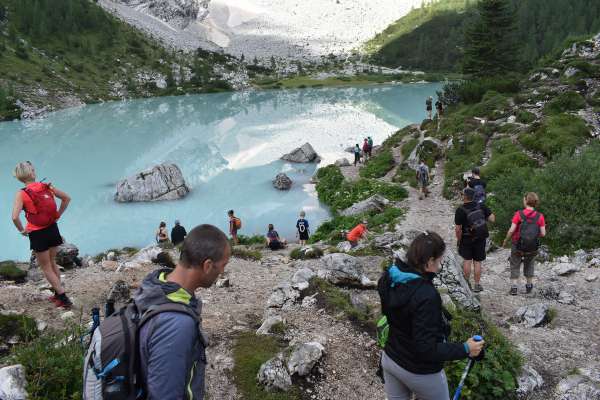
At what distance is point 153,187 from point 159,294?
25.8 m

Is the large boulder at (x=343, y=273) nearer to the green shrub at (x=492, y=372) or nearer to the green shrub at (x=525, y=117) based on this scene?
the green shrub at (x=492, y=372)

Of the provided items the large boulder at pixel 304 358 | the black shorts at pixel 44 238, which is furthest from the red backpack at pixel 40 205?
the large boulder at pixel 304 358

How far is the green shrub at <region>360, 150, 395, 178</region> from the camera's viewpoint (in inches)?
1156

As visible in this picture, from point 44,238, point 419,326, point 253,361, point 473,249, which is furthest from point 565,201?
point 44,238

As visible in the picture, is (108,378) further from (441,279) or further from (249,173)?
(249,173)

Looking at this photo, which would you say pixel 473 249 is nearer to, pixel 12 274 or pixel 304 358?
pixel 304 358

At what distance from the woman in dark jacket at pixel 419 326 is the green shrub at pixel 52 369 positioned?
3.47m

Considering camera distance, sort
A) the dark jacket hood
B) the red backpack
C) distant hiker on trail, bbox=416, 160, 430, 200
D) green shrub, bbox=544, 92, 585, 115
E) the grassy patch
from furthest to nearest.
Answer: green shrub, bbox=544, 92, 585, 115
distant hiker on trail, bbox=416, 160, 430, 200
the grassy patch
the red backpack
the dark jacket hood

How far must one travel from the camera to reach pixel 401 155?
31.9m

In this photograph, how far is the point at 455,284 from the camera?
27.8 feet

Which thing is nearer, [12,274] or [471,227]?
[471,227]

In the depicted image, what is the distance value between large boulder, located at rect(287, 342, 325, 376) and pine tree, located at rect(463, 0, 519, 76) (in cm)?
4619

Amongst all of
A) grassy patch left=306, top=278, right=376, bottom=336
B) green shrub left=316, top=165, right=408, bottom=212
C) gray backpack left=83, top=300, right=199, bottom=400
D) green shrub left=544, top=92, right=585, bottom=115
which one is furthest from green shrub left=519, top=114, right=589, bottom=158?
gray backpack left=83, top=300, right=199, bottom=400

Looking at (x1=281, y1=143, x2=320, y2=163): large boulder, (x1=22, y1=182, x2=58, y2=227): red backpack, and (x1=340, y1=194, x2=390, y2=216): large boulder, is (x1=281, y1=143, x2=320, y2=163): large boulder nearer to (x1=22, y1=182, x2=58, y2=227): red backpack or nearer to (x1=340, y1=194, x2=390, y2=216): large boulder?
(x1=340, y1=194, x2=390, y2=216): large boulder
